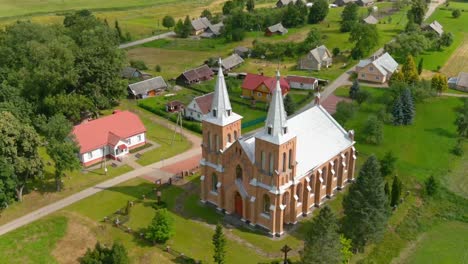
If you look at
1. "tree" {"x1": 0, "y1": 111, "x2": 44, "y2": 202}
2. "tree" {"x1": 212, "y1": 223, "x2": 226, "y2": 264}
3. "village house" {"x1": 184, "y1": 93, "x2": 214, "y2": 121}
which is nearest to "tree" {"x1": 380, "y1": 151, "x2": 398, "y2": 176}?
"tree" {"x1": 212, "y1": 223, "x2": 226, "y2": 264}

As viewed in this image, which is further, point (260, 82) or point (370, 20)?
point (370, 20)

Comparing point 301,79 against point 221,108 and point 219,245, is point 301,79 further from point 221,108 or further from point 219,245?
point 219,245

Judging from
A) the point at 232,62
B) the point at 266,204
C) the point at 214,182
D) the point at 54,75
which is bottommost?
the point at 266,204

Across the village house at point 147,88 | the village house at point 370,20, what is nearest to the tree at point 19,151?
the village house at point 147,88

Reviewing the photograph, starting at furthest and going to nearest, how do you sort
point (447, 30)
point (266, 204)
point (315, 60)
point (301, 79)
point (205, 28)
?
point (205, 28) → point (447, 30) → point (315, 60) → point (301, 79) → point (266, 204)

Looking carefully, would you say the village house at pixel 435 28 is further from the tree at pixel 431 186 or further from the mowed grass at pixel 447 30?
the tree at pixel 431 186

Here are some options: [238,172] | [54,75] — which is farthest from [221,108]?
[54,75]

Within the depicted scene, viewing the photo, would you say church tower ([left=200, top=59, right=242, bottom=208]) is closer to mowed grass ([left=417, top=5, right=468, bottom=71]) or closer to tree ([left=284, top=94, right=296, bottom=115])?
tree ([left=284, top=94, right=296, bottom=115])

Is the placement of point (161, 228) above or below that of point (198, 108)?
below
